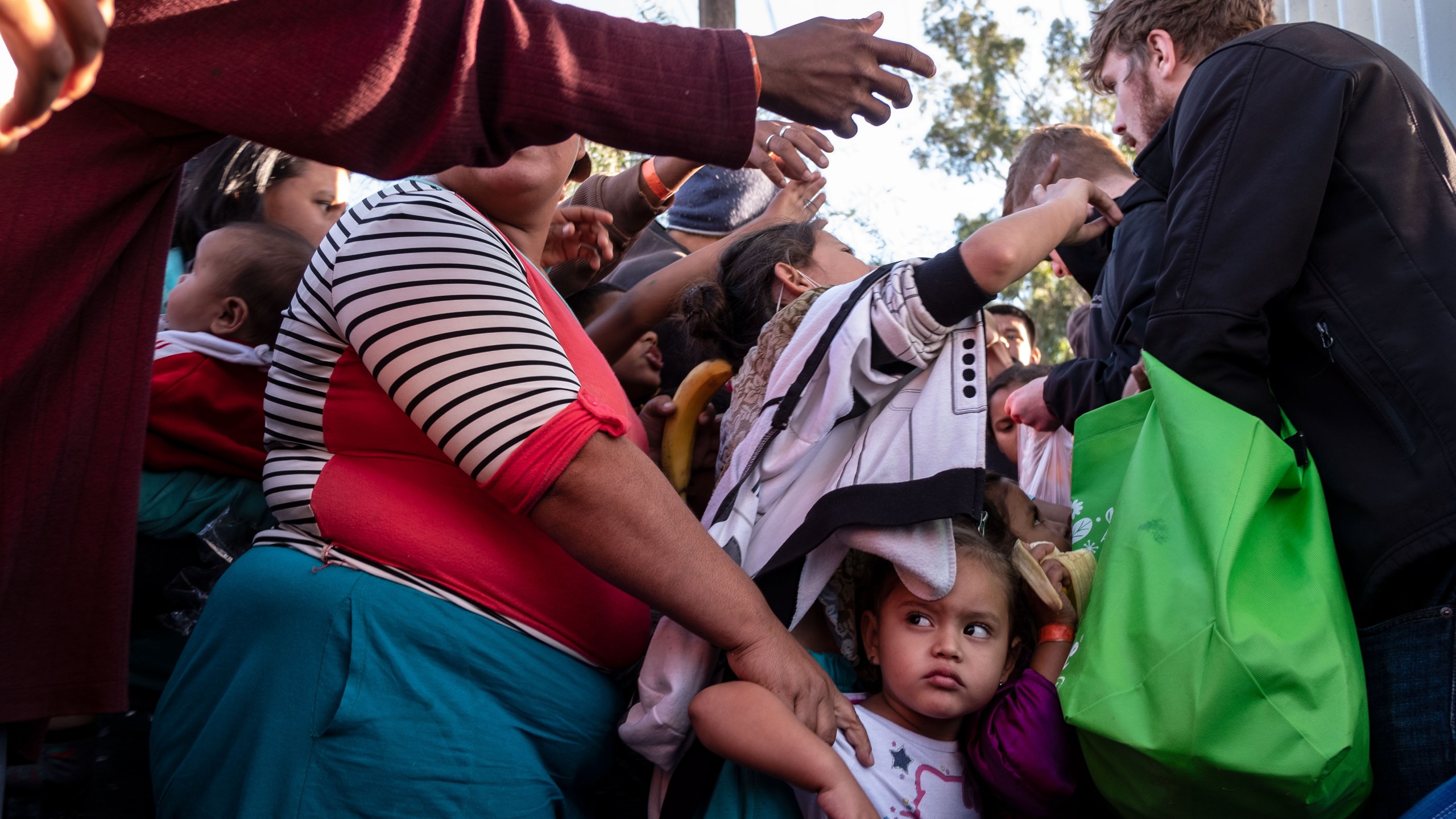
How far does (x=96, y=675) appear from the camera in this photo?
130 centimetres

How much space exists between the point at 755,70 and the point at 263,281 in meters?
1.62

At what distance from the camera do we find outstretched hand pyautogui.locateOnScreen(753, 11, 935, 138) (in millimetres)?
1372

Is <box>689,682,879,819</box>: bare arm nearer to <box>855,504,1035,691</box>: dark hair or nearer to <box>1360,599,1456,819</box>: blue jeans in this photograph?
<box>855,504,1035,691</box>: dark hair

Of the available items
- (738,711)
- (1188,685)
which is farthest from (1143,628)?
(738,711)

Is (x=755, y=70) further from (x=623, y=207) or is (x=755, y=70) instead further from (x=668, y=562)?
(x=623, y=207)

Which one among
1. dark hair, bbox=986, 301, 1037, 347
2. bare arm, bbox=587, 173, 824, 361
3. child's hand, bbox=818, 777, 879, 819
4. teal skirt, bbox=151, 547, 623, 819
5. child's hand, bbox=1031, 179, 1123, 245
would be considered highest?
child's hand, bbox=1031, 179, 1123, 245

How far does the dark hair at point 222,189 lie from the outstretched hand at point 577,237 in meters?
1.06

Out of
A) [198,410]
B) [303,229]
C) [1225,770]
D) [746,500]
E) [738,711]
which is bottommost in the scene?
[1225,770]

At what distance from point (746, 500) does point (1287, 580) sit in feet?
2.74

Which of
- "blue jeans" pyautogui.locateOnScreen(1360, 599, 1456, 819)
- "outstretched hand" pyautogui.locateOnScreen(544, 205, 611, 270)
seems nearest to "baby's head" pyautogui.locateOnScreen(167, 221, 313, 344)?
"outstretched hand" pyautogui.locateOnScreen(544, 205, 611, 270)

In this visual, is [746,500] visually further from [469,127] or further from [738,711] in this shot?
[469,127]

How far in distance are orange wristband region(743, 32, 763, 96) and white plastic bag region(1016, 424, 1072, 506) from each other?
1695 millimetres

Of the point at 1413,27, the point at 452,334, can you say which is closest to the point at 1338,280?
the point at 452,334

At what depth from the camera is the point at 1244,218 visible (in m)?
1.83
